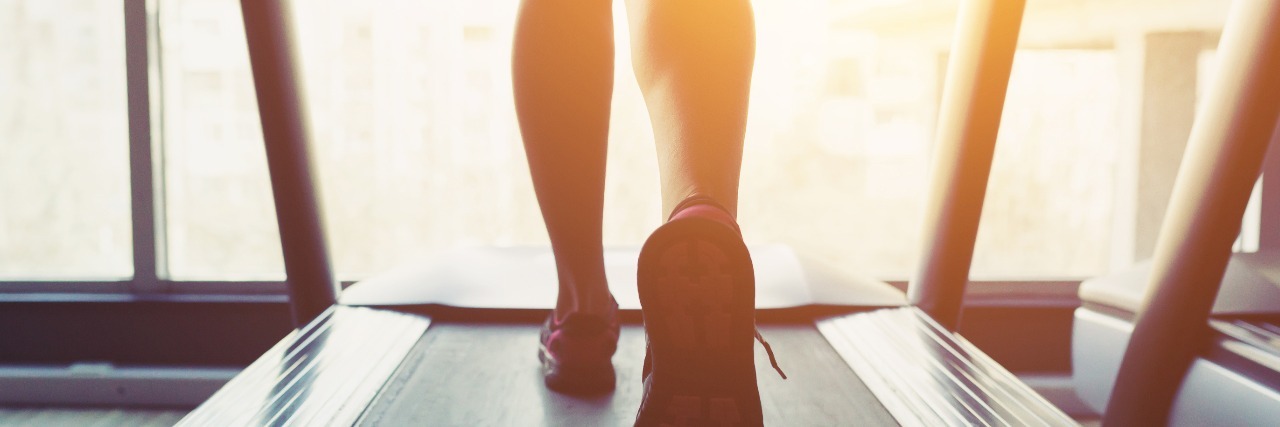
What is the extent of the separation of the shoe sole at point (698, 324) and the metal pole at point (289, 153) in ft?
3.20

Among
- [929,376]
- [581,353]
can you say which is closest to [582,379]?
[581,353]

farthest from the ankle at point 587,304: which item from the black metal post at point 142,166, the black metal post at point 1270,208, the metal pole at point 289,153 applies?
the black metal post at point 1270,208

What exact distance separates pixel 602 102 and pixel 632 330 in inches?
23.4

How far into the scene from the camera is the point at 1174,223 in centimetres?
105

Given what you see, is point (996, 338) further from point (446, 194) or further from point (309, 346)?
point (309, 346)

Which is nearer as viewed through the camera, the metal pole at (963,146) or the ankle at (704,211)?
the ankle at (704,211)

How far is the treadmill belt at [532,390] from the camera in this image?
2.93 feet

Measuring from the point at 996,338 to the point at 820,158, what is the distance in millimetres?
611

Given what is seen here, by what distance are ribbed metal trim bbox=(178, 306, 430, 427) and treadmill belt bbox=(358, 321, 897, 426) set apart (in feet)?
0.09

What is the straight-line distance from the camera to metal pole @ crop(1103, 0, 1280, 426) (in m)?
0.97

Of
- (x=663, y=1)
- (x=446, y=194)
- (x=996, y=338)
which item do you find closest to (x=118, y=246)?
(x=446, y=194)

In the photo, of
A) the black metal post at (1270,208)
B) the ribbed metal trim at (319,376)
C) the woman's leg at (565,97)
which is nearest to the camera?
the woman's leg at (565,97)

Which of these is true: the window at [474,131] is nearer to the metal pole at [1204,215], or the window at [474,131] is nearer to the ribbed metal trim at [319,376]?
the ribbed metal trim at [319,376]

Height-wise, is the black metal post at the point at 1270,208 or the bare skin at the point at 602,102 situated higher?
the bare skin at the point at 602,102
